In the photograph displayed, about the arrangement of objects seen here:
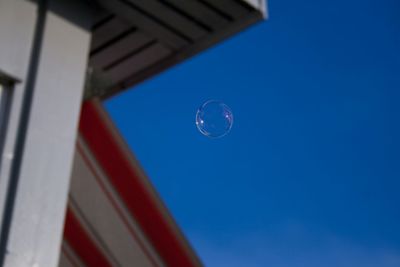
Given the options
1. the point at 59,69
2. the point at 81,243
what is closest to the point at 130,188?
the point at 81,243

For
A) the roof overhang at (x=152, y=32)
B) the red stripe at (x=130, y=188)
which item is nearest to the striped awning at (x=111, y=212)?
the red stripe at (x=130, y=188)

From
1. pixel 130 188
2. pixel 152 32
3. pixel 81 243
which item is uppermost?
pixel 130 188

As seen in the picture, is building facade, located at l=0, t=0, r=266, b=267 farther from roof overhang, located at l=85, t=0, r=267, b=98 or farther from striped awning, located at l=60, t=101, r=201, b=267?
striped awning, located at l=60, t=101, r=201, b=267

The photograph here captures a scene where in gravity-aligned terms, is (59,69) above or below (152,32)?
below

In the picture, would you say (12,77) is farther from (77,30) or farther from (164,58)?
(164,58)

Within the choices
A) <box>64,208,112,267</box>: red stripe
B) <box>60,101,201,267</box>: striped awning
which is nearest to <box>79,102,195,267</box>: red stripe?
<box>60,101,201,267</box>: striped awning

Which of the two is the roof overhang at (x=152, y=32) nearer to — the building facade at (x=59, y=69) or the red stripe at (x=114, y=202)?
the building facade at (x=59, y=69)

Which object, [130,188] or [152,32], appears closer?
[152,32]

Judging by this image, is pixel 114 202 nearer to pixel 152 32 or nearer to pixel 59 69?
pixel 152 32
